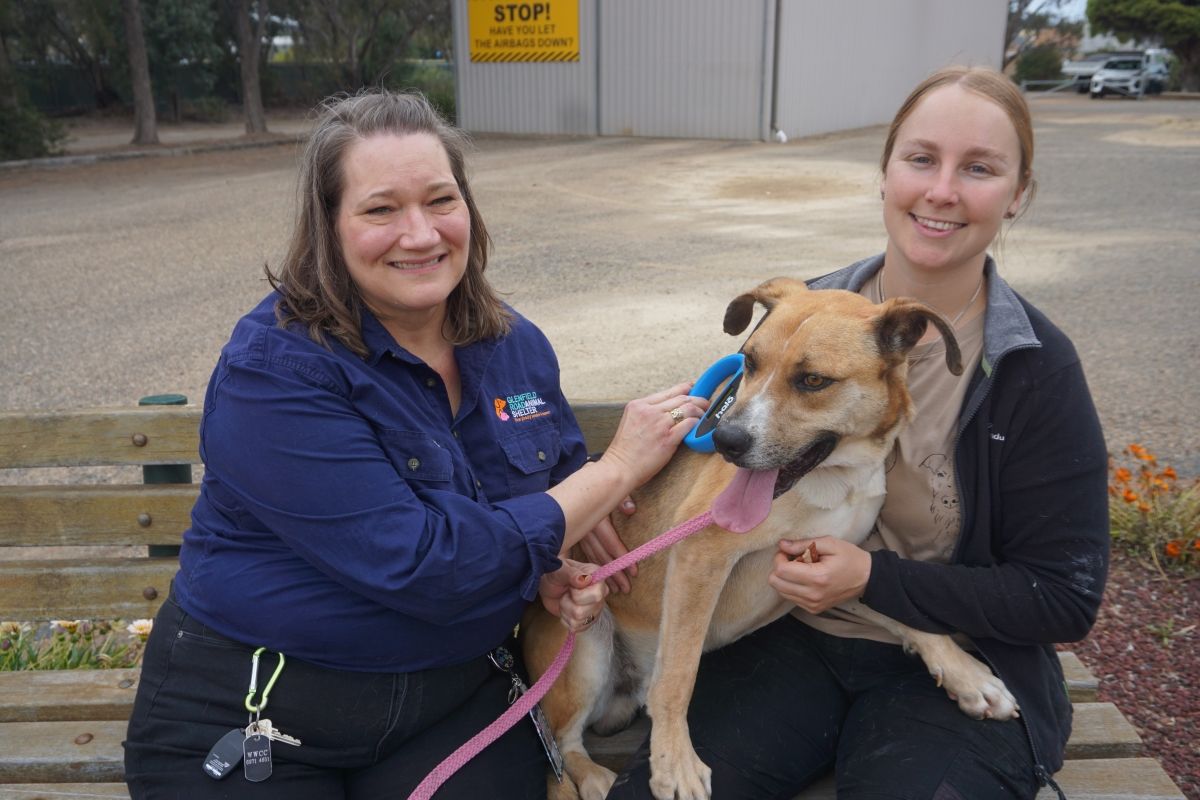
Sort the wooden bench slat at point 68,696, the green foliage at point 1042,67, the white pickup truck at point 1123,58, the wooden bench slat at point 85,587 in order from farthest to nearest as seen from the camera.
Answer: the green foliage at point 1042,67 → the white pickup truck at point 1123,58 → the wooden bench slat at point 85,587 → the wooden bench slat at point 68,696

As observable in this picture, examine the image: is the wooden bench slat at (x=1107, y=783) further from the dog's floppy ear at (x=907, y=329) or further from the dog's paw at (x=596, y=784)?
the dog's floppy ear at (x=907, y=329)

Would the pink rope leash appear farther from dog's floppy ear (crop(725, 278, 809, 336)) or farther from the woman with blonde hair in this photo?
dog's floppy ear (crop(725, 278, 809, 336))

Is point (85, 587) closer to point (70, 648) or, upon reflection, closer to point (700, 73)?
point (70, 648)

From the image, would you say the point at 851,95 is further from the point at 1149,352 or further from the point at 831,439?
the point at 831,439

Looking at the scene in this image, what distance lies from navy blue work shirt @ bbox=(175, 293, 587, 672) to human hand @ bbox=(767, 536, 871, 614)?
1.98 feet

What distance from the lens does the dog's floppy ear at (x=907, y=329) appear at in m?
2.38

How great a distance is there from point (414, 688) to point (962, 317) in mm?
1741

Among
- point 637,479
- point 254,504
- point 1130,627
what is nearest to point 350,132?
point 254,504

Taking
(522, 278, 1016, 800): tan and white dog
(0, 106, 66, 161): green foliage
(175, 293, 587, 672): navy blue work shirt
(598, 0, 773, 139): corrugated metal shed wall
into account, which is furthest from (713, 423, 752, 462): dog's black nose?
(0, 106, 66, 161): green foliage

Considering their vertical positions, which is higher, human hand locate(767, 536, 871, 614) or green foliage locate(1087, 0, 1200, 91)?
green foliage locate(1087, 0, 1200, 91)

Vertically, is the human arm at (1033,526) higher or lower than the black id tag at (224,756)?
higher

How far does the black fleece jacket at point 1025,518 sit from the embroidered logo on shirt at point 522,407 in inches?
40.9

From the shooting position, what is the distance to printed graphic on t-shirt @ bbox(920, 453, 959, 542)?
2572 millimetres

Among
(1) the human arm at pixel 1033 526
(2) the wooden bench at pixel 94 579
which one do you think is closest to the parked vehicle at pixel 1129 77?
(2) the wooden bench at pixel 94 579
